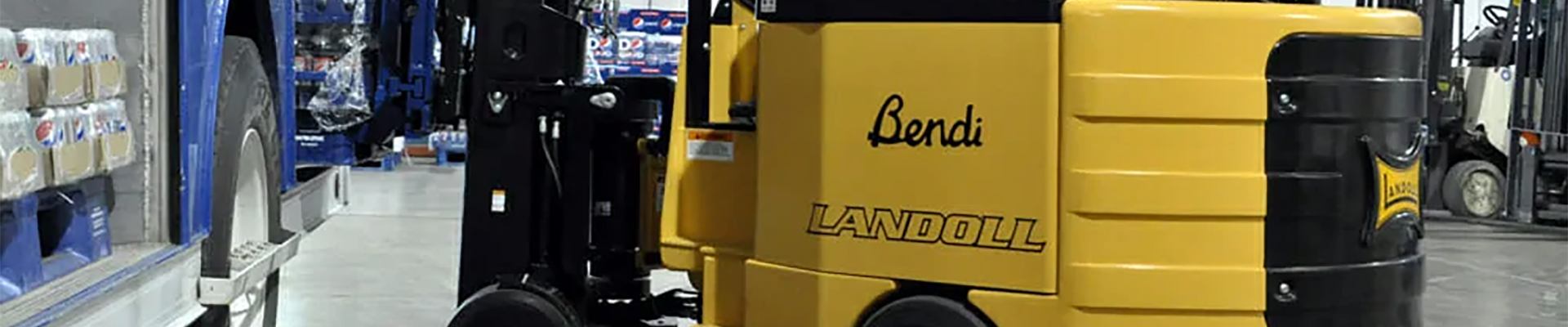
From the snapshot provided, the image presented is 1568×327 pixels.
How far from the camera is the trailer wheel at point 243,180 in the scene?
5.22 m

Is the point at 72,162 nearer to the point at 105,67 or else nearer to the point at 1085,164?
the point at 105,67

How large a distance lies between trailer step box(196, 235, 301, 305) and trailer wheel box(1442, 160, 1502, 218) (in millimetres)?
12024

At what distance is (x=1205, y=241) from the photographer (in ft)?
13.8

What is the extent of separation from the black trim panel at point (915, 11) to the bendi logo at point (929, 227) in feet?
1.53

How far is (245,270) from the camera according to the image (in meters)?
5.25

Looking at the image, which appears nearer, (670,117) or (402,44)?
(670,117)

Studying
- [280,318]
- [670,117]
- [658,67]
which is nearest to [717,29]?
[670,117]

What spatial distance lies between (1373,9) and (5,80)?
10.0 feet

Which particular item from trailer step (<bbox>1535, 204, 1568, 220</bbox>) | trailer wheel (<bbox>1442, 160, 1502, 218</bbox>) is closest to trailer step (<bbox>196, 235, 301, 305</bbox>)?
trailer step (<bbox>1535, 204, 1568, 220</bbox>)

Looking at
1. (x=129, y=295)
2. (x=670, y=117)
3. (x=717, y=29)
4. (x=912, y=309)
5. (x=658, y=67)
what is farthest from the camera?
(x=658, y=67)

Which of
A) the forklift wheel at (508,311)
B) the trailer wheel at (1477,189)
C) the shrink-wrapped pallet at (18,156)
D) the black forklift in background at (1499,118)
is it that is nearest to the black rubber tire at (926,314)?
the forklift wheel at (508,311)

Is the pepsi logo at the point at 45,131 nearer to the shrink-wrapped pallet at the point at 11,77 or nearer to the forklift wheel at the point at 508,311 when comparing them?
the shrink-wrapped pallet at the point at 11,77

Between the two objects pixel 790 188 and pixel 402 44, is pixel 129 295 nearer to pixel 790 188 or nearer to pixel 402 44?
pixel 790 188

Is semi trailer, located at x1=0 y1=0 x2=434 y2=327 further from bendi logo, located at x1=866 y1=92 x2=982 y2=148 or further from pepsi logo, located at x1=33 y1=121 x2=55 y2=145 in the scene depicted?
bendi logo, located at x1=866 y1=92 x2=982 y2=148
